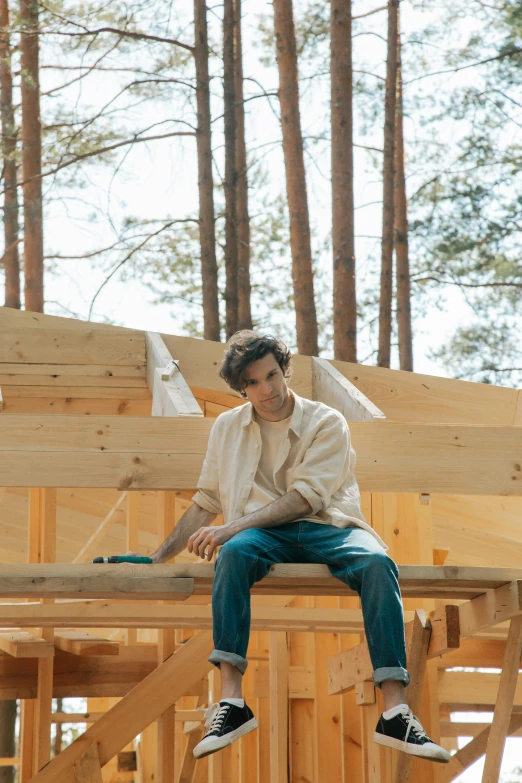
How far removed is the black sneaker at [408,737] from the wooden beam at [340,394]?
1.88 meters

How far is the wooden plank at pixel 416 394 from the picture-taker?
21.0 ft

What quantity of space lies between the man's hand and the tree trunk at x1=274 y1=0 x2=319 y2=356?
6.86m

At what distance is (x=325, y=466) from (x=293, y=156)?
7.77 m

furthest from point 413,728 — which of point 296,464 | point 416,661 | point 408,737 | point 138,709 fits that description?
point 138,709

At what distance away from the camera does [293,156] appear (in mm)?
10914

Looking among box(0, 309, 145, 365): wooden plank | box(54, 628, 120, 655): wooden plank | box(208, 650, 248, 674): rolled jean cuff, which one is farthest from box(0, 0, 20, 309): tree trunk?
box(208, 650, 248, 674): rolled jean cuff

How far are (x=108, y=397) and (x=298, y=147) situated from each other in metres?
5.58

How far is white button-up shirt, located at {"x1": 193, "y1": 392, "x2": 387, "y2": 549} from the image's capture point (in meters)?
3.58

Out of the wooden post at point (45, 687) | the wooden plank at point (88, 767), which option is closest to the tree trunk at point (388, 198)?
the wooden post at point (45, 687)

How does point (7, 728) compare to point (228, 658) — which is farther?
point (7, 728)

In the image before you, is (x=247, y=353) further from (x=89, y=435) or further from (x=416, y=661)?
(x=416, y=661)

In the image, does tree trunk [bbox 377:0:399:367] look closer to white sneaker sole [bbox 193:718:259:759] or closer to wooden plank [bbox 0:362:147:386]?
wooden plank [bbox 0:362:147:386]

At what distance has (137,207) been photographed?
1383cm

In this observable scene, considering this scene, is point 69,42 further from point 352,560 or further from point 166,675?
point 352,560
